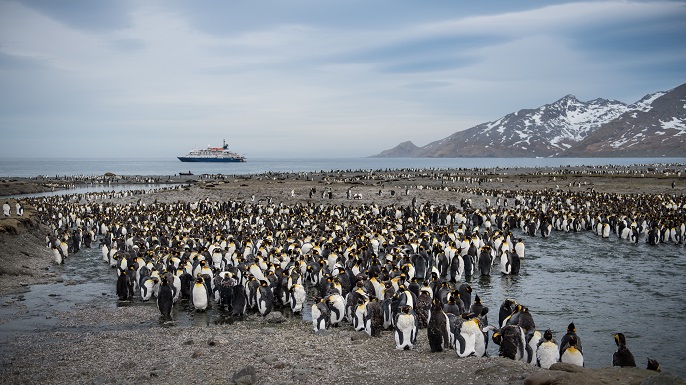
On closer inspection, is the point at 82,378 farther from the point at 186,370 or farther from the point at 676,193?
the point at 676,193

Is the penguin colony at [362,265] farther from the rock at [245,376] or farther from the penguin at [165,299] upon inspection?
the rock at [245,376]

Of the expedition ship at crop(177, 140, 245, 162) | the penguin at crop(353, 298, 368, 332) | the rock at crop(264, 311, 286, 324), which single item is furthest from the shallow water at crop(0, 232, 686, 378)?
the expedition ship at crop(177, 140, 245, 162)

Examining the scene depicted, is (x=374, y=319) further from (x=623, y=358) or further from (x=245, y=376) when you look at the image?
(x=623, y=358)

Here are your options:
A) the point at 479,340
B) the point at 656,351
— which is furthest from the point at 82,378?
the point at 656,351

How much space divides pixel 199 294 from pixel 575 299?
1028cm

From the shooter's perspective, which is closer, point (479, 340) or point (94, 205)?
point (479, 340)

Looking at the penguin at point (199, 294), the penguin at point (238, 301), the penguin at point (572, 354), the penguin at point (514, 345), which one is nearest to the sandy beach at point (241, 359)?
the penguin at point (238, 301)

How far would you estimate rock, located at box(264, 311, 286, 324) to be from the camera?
12.8 metres

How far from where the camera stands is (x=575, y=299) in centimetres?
1484

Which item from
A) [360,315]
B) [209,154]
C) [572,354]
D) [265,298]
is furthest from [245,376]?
[209,154]

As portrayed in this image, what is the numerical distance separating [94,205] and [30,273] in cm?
2448

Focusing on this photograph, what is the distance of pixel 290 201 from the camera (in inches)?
1724

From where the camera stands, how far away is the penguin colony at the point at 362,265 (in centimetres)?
1026

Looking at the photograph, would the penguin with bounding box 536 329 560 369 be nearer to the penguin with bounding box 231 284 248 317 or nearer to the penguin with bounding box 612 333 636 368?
the penguin with bounding box 612 333 636 368
